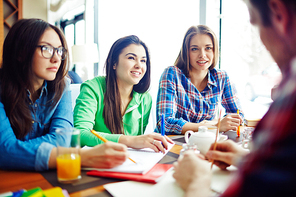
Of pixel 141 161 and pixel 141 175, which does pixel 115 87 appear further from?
pixel 141 175

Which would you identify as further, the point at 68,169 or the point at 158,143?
the point at 158,143

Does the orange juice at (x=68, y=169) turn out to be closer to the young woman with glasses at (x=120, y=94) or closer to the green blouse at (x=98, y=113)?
the green blouse at (x=98, y=113)

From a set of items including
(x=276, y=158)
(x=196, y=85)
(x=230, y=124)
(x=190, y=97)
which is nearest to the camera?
(x=276, y=158)

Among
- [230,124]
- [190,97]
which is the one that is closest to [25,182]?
[230,124]

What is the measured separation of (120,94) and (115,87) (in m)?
0.08

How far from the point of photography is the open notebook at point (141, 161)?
0.71 metres

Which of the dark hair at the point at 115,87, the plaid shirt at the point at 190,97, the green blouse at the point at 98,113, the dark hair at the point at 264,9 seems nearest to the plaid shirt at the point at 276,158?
the dark hair at the point at 264,9

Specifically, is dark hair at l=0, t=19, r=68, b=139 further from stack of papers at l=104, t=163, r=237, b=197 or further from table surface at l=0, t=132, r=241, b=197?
stack of papers at l=104, t=163, r=237, b=197

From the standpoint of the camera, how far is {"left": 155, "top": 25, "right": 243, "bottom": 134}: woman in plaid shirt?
5.59 ft

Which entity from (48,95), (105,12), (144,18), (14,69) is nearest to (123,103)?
(48,95)

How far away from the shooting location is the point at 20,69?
3.42ft

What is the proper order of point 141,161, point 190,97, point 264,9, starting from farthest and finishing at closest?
1. point 190,97
2. point 141,161
3. point 264,9

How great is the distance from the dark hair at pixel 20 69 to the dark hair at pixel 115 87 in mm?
481

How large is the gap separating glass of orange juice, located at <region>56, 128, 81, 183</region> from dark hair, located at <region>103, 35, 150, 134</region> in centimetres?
71
